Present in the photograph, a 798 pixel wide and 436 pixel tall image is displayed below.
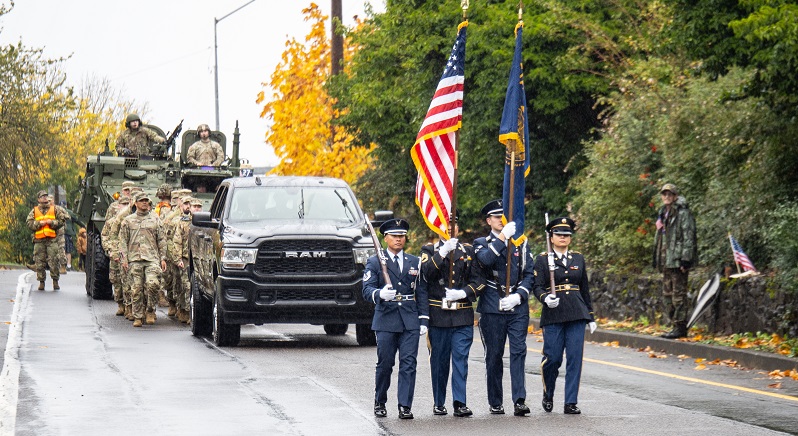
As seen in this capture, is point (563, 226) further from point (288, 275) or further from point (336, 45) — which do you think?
point (336, 45)

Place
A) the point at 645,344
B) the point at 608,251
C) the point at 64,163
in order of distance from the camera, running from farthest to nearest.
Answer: the point at 64,163 < the point at 608,251 < the point at 645,344

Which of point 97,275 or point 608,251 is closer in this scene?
point 608,251

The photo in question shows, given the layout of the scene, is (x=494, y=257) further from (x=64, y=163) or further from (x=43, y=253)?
(x=64, y=163)

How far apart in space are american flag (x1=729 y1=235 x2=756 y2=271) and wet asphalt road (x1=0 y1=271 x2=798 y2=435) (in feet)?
6.09

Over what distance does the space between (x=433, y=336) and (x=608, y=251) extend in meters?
11.9

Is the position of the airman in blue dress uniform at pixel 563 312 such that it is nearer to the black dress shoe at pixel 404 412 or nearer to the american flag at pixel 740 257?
the black dress shoe at pixel 404 412

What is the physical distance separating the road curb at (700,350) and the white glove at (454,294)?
16.7 ft

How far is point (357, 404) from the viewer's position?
11859mm

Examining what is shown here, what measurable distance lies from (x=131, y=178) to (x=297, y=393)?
15790 mm

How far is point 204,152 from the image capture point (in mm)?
27469

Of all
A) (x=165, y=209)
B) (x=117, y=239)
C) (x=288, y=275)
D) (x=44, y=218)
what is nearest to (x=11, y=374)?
(x=288, y=275)

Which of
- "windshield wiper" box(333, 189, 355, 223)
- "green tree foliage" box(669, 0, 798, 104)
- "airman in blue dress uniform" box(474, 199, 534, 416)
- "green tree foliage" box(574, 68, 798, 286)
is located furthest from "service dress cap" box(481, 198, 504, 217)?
"windshield wiper" box(333, 189, 355, 223)

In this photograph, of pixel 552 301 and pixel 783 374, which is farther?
pixel 783 374

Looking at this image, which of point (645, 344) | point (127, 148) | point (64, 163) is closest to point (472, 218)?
point (127, 148)
